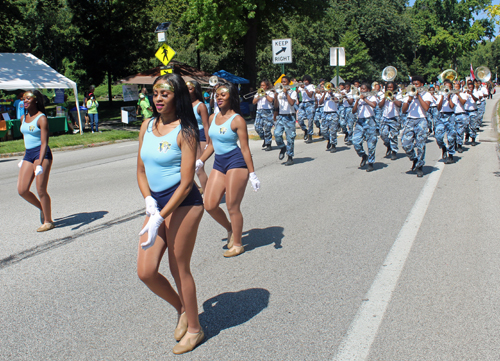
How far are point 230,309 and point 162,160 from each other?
148cm

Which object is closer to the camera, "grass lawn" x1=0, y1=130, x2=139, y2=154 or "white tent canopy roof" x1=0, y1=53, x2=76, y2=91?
"grass lawn" x1=0, y1=130, x2=139, y2=154

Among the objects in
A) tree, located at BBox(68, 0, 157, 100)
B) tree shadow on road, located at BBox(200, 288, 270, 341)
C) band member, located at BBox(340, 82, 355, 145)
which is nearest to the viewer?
tree shadow on road, located at BBox(200, 288, 270, 341)

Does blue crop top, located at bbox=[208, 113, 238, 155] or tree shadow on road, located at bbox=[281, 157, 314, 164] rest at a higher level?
blue crop top, located at bbox=[208, 113, 238, 155]

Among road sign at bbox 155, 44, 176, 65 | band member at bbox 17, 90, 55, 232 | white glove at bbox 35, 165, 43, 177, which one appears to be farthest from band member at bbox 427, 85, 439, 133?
road sign at bbox 155, 44, 176, 65

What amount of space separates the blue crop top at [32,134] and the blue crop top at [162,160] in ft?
12.3

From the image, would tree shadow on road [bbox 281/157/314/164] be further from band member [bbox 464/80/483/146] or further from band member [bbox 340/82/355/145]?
band member [bbox 464/80/483/146]

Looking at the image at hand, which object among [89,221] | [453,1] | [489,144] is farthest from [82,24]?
[453,1]

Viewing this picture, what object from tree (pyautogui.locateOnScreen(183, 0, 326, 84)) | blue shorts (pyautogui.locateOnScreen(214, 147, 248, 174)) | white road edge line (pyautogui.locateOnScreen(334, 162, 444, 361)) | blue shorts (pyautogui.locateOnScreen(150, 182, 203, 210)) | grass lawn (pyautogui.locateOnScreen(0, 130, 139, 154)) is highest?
tree (pyautogui.locateOnScreen(183, 0, 326, 84))

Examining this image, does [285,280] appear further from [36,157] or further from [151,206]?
[36,157]

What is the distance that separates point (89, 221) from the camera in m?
6.91

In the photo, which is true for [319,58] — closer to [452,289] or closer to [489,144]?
[489,144]

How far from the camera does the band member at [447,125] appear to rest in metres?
11.7

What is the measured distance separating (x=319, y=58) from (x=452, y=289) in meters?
51.5

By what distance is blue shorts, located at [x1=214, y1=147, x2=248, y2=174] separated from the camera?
545cm
